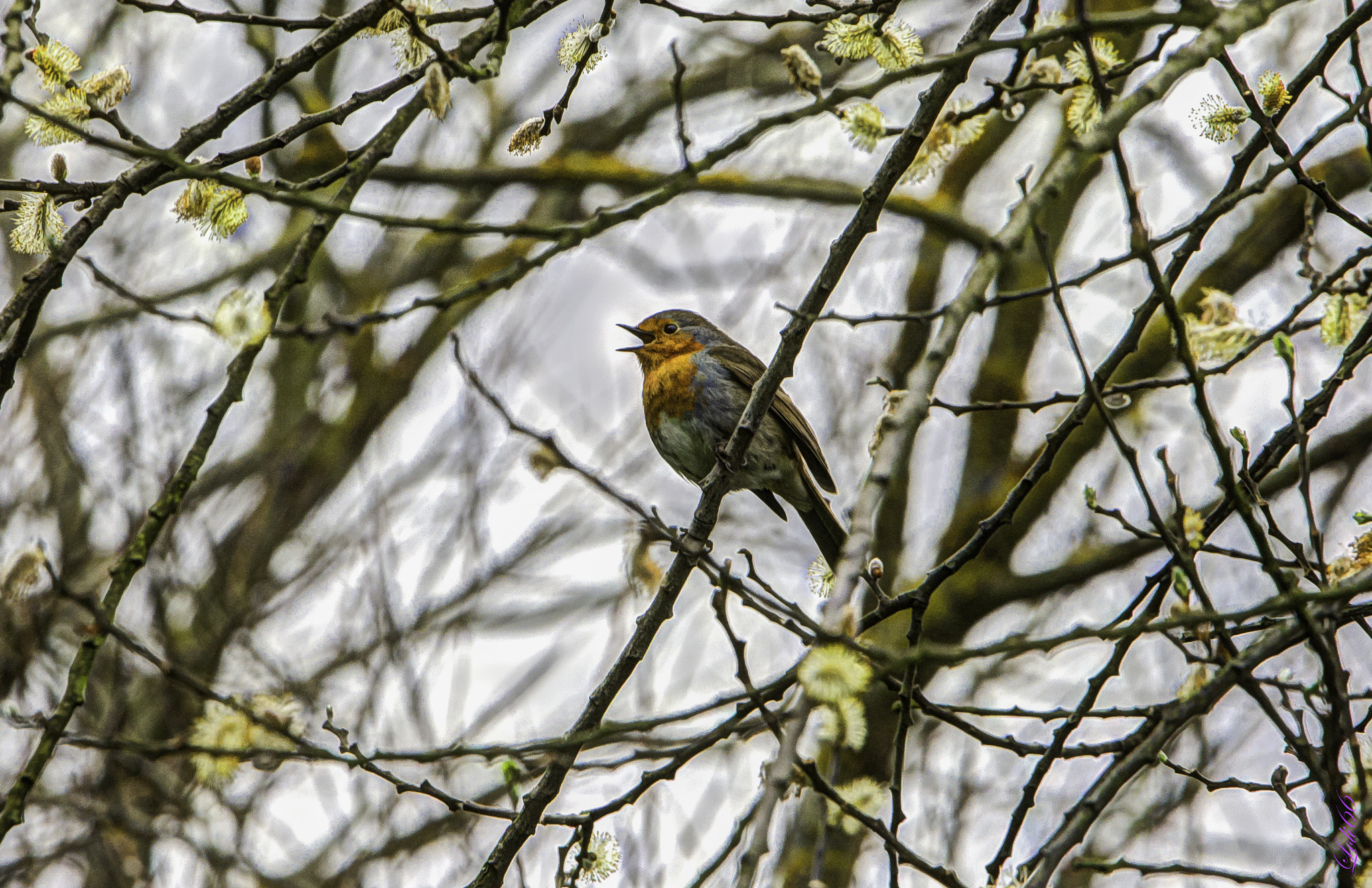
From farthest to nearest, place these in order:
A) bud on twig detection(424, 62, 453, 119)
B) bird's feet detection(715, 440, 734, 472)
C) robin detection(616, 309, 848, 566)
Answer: robin detection(616, 309, 848, 566)
bird's feet detection(715, 440, 734, 472)
bud on twig detection(424, 62, 453, 119)

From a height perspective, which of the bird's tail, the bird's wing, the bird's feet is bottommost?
the bird's feet

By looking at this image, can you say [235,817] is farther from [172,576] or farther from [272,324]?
[272,324]

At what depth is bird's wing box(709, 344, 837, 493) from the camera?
599 cm

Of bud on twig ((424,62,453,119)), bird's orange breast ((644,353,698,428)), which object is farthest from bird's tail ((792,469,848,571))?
bud on twig ((424,62,453,119))

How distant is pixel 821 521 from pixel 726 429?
2.44ft

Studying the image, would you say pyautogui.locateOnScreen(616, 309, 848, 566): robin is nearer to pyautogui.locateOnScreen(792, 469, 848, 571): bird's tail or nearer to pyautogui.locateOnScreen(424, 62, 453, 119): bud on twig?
pyautogui.locateOnScreen(792, 469, 848, 571): bird's tail

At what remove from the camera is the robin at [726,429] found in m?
5.90

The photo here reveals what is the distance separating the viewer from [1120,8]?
8.88 m

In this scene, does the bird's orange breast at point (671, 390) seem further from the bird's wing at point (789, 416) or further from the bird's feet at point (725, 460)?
the bird's feet at point (725, 460)

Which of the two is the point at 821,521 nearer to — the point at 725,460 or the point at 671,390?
the point at 671,390

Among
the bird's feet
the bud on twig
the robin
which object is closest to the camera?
the bud on twig

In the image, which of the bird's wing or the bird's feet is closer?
the bird's feet

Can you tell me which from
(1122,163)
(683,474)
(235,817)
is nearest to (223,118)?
(1122,163)

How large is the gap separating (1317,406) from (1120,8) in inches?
256
